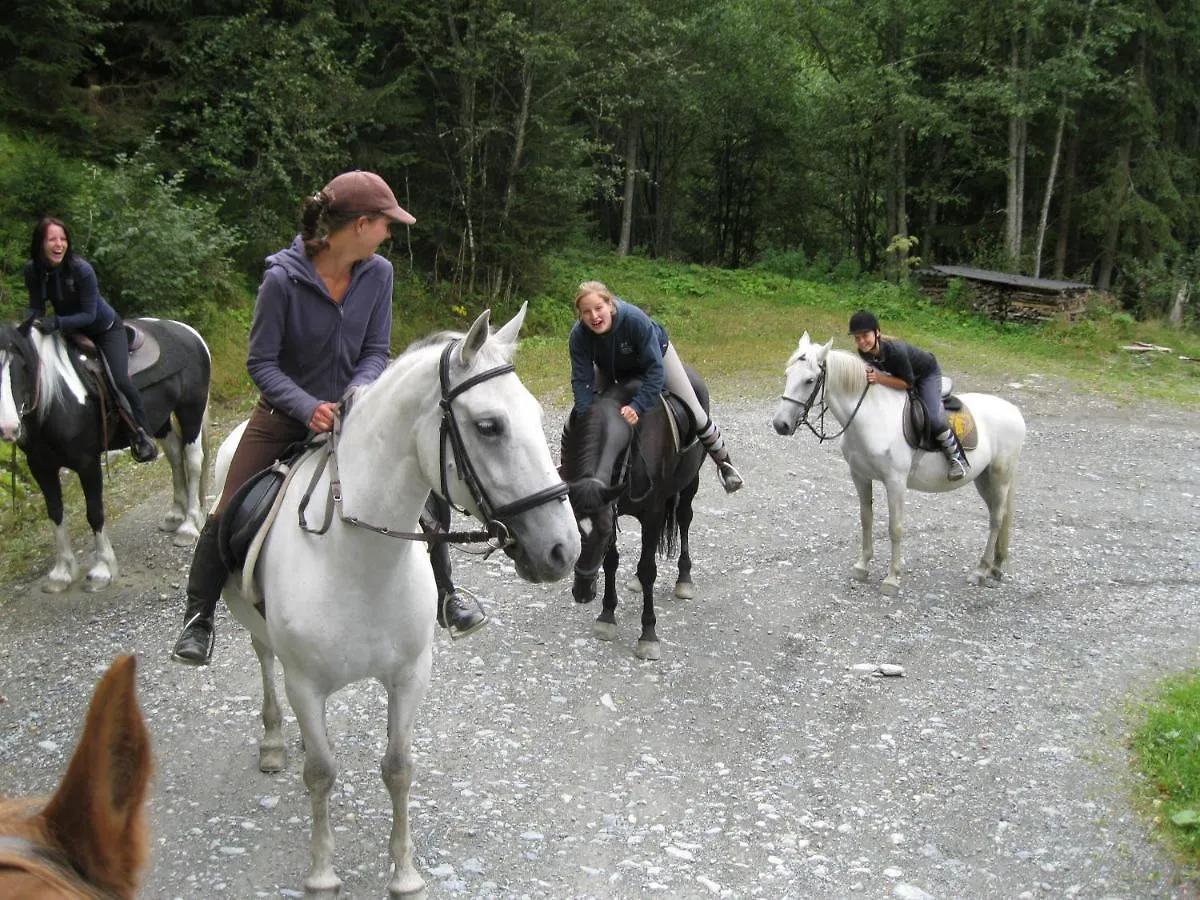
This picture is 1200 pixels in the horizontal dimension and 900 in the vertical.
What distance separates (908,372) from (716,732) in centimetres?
363

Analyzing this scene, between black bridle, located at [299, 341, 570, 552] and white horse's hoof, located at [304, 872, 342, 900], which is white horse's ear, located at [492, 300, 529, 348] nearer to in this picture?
black bridle, located at [299, 341, 570, 552]

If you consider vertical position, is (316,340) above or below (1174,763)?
above

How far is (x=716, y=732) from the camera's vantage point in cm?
537

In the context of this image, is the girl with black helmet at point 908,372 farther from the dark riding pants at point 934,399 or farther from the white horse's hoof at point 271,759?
the white horse's hoof at point 271,759

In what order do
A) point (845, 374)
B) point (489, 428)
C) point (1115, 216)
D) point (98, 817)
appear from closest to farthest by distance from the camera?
1. point (98, 817)
2. point (489, 428)
3. point (845, 374)
4. point (1115, 216)

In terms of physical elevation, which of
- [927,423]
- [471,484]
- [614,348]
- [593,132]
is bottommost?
[927,423]

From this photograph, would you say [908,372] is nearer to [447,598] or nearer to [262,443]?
[447,598]

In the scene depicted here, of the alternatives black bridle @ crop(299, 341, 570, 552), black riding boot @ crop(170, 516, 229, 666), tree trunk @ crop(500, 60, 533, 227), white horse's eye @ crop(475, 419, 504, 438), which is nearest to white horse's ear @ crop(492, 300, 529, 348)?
black bridle @ crop(299, 341, 570, 552)

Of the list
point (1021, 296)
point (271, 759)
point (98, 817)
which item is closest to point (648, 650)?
point (271, 759)

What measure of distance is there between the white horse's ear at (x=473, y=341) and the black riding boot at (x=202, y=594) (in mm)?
1455

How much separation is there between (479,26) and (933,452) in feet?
47.0

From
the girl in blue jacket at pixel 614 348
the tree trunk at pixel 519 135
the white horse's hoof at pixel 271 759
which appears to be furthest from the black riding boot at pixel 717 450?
the tree trunk at pixel 519 135

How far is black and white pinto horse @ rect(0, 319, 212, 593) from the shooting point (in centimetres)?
629

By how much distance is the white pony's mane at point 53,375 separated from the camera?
21.1 feet
